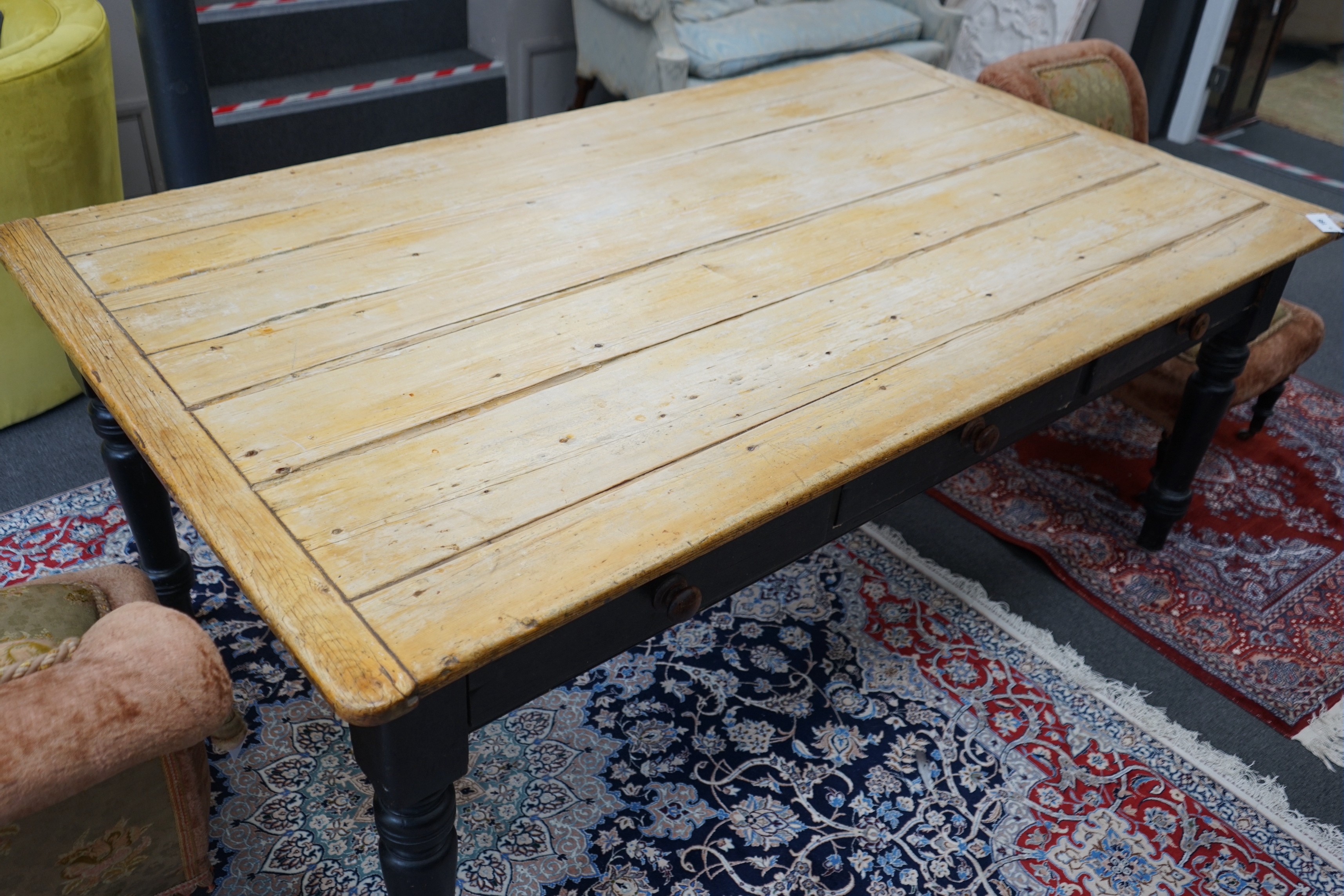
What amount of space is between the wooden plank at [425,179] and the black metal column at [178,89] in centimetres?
94

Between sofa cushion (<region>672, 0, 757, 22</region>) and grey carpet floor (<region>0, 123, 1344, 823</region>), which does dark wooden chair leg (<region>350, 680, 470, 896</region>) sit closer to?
grey carpet floor (<region>0, 123, 1344, 823</region>)

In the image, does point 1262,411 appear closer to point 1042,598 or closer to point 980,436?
point 1042,598

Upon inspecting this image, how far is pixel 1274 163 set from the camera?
4.45 metres

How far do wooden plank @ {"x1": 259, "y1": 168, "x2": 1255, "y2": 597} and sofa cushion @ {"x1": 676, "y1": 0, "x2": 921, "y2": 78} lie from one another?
6.36 ft

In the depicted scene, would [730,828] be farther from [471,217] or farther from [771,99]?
[771,99]

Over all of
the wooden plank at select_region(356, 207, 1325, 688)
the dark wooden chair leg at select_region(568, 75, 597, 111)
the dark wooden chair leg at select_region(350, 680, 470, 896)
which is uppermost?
the wooden plank at select_region(356, 207, 1325, 688)

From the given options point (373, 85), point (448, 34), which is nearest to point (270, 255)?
point (373, 85)

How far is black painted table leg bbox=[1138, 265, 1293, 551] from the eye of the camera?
1975 mm

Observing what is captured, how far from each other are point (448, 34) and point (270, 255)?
2.79 metres

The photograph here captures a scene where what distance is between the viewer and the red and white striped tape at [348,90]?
337cm

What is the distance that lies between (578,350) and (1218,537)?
1748mm

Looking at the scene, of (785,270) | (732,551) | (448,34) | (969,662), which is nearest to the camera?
(732,551)

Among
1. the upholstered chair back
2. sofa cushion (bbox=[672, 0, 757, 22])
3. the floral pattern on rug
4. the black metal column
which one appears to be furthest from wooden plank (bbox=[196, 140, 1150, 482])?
sofa cushion (bbox=[672, 0, 757, 22])

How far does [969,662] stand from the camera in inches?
80.0
